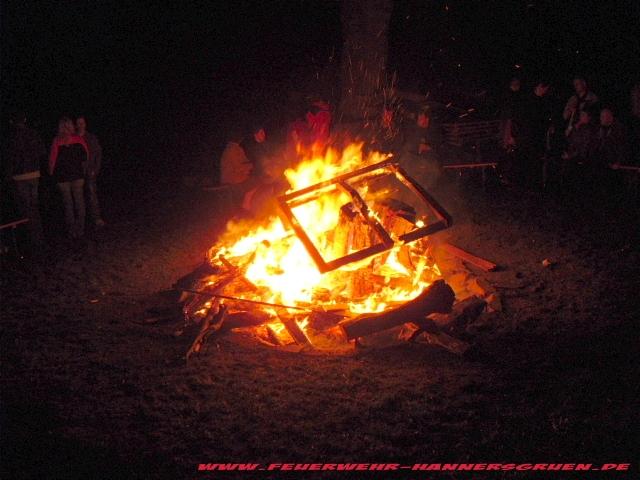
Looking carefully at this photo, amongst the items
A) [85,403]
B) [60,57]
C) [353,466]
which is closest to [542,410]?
[353,466]

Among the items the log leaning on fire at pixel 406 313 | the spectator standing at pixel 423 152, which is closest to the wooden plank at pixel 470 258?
the log leaning on fire at pixel 406 313

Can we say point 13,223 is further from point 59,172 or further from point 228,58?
point 228,58

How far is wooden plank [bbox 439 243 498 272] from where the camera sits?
7.33 m

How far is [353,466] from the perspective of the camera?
4.02 meters

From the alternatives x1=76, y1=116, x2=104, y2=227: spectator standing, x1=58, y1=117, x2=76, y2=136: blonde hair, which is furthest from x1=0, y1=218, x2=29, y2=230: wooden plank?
x1=58, y1=117, x2=76, y2=136: blonde hair

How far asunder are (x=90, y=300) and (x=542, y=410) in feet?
17.7

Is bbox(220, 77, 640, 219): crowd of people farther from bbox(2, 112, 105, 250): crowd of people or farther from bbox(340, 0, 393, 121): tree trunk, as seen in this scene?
bbox(2, 112, 105, 250): crowd of people

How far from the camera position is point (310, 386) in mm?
4988

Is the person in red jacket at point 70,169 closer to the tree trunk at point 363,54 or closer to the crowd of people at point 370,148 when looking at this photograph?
the crowd of people at point 370,148

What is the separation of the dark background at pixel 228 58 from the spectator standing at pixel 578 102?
373cm

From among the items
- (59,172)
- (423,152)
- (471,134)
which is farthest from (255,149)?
(471,134)

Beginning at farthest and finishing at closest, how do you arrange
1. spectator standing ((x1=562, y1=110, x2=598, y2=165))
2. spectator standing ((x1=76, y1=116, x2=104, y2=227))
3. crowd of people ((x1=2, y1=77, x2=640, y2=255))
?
spectator standing ((x1=562, y1=110, x2=598, y2=165))
spectator standing ((x1=76, y1=116, x2=104, y2=227))
crowd of people ((x1=2, y1=77, x2=640, y2=255))

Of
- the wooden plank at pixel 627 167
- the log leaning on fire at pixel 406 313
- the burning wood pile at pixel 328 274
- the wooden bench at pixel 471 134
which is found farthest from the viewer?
the wooden bench at pixel 471 134

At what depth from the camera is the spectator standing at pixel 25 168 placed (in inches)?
320
